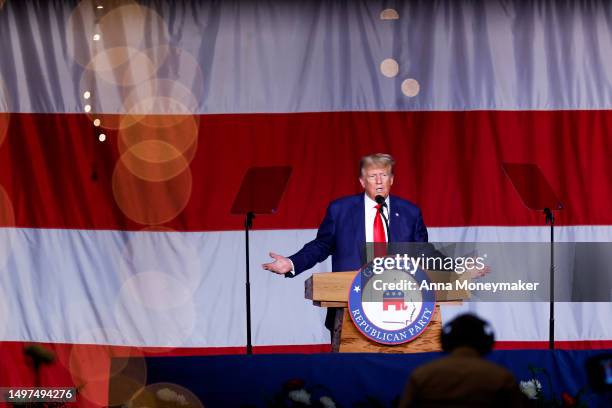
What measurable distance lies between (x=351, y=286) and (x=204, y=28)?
274 centimetres

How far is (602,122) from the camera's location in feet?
20.7

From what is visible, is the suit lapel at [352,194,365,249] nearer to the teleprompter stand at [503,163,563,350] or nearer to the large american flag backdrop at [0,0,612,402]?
the teleprompter stand at [503,163,563,350]

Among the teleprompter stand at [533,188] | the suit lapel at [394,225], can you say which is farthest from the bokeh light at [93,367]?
the teleprompter stand at [533,188]

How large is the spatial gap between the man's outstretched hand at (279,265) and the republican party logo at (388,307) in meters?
0.69

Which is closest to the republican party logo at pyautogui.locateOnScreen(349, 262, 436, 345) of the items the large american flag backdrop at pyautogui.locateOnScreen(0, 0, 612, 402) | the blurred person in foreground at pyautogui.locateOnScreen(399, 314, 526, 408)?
the blurred person in foreground at pyautogui.locateOnScreen(399, 314, 526, 408)

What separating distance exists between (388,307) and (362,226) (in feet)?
3.17

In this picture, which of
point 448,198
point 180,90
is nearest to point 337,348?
point 448,198

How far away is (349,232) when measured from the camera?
16.9 ft

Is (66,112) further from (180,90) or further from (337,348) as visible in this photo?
(337,348)

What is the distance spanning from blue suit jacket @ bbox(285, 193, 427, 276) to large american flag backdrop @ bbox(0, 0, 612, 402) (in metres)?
1.04

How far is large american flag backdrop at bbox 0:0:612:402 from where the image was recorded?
20.4ft

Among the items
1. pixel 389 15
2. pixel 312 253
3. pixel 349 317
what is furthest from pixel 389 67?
pixel 349 317

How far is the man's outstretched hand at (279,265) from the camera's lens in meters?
4.87

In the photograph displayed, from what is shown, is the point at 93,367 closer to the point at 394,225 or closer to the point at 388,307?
the point at 394,225
